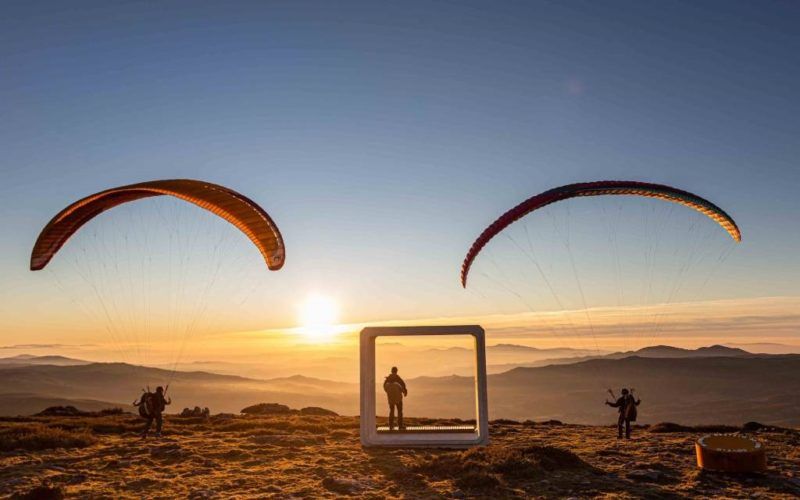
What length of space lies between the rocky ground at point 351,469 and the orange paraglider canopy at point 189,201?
6.53 meters

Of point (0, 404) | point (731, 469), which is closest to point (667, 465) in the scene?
point (731, 469)

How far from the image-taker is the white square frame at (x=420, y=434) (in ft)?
58.3

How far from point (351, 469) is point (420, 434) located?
388cm

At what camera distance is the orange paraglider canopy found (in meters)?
18.2

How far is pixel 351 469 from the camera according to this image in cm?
1582

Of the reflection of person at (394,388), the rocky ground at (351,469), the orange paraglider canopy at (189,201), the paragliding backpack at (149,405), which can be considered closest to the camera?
the rocky ground at (351,469)

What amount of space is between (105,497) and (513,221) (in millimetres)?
14248

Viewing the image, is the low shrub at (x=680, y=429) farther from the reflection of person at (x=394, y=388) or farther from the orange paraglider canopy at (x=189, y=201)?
the orange paraglider canopy at (x=189, y=201)

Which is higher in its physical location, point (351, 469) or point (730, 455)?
point (730, 455)

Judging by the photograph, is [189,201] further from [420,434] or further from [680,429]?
[680,429]

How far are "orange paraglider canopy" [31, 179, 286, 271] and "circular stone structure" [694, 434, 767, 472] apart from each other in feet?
47.4

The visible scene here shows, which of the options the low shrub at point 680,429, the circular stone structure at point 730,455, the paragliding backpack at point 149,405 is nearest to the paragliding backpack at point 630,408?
the circular stone structure at point 730,455

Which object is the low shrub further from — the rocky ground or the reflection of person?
the reflection of person

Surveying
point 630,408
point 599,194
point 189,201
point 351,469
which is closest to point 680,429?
point 630,408
